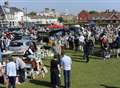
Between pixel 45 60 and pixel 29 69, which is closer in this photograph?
pixel 29 69

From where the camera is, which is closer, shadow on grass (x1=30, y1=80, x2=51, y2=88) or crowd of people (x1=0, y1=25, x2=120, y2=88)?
crowd of people (x1=0, y1=25, x2=120, y2=88)

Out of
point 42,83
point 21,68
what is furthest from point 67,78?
point 21,68

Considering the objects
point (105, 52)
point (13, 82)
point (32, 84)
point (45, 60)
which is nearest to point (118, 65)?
point (105, 52)

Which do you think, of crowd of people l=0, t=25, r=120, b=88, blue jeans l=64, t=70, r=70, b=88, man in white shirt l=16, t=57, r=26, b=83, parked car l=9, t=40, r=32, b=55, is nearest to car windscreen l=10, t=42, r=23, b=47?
parked car l=9, t=40, r=32, b=55

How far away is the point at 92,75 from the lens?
2255 cm

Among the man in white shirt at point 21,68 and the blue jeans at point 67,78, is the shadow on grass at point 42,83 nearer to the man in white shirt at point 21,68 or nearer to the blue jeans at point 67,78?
the man in white shirt at point 21,68

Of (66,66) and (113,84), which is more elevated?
(66,66)

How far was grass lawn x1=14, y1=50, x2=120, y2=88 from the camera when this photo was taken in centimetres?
1962

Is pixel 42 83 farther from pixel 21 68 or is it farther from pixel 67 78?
pixel 67 78

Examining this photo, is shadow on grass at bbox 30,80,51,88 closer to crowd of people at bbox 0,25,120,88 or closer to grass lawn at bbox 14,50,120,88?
grass lawn at bbox 14,50,120,88

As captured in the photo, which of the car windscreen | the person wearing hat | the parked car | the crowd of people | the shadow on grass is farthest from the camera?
the car windscreen

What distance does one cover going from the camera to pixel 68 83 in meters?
17.9

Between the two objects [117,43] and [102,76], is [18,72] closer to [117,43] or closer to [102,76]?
[102,76]

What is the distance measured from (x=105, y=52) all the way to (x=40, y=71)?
920cm
